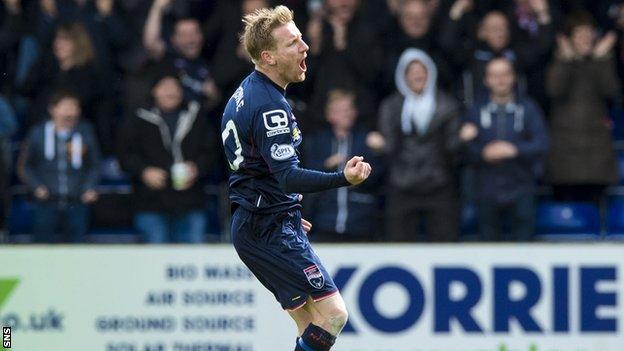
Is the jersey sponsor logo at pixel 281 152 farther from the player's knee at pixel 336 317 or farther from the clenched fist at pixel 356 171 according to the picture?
the player's knee at pixel 336 317

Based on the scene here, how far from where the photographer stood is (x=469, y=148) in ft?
38.7

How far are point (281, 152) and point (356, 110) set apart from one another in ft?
15.9

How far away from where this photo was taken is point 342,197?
1171cm

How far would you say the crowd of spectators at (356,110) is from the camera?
11.7 metres

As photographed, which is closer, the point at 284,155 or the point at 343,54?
the point at 284,155

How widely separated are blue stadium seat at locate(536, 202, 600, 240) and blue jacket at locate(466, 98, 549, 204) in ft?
1.60

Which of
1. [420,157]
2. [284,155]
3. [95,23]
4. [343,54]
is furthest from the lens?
[95,23]

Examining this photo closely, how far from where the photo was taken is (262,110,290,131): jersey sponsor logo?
7102mm

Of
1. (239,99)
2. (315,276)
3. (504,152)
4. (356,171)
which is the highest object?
(239,99)

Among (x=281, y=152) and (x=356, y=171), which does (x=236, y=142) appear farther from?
(x=356, y=171)

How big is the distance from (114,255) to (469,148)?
10.8 feet

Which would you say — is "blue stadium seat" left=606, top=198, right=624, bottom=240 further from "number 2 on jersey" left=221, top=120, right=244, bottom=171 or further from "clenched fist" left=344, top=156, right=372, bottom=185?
"clenched fist" left=344, top=156, right=372, bottom=185

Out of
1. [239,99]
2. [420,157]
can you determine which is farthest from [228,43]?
[239,99]

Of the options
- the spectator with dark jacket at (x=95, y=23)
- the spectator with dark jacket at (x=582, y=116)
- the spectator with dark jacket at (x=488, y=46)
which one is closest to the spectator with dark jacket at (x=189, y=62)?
the spectator with dark jacket at (x=95, y=23)
